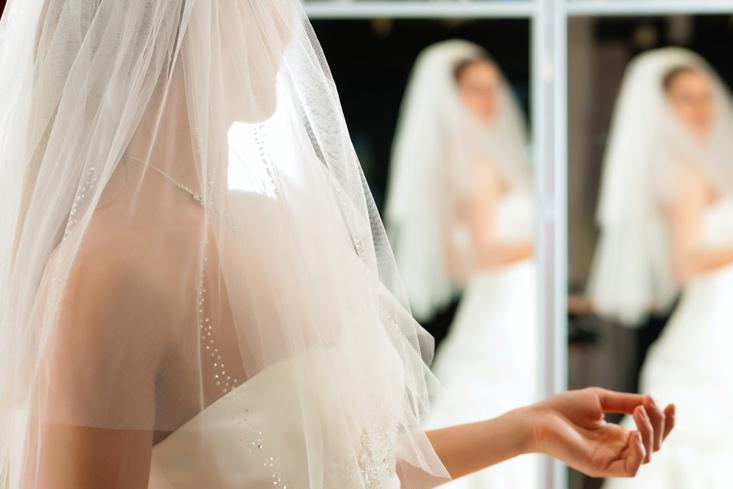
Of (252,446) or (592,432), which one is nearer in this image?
(252,446)

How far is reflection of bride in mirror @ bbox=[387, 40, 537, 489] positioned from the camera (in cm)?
275

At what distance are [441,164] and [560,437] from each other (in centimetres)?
159

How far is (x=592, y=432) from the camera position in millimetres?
A: 1268

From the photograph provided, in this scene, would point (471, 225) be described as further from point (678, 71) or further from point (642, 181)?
point (678, 71)

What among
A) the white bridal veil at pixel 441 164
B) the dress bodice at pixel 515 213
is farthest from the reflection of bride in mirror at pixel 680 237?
the white bridal veil at pixel 441 164

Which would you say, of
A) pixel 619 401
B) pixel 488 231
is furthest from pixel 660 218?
pixel 619 401

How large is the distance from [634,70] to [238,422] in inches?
82.8

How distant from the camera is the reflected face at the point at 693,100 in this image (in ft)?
8.75

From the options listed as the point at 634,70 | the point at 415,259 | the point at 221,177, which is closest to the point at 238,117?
the point at 221,177

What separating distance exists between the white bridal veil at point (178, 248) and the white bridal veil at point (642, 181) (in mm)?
1740

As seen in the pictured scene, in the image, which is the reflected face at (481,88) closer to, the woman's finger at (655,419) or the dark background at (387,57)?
the dark background at (387,57)

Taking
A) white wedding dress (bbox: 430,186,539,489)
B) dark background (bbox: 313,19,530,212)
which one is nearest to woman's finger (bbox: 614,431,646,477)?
white wedding dress (bbox: 430,186,539,489)

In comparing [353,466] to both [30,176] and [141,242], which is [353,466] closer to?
[141,242]

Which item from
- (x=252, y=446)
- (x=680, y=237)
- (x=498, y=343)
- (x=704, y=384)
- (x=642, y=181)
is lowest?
(x=252, y=446)
